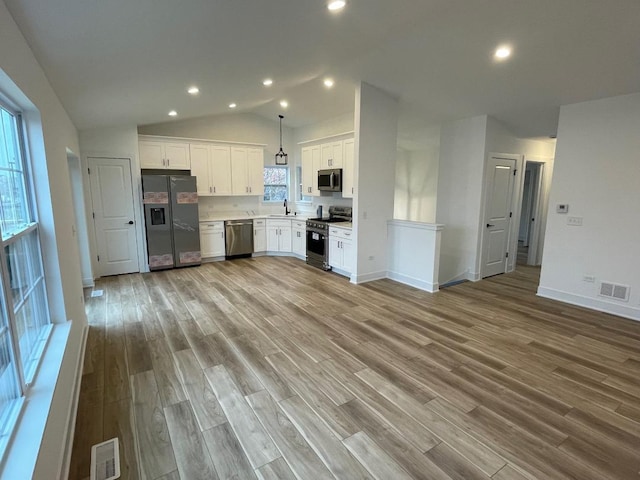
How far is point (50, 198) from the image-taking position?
7.57 ft

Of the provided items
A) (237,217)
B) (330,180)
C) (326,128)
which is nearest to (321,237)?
(330,180)

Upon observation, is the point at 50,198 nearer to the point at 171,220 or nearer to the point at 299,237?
the point at 171,220

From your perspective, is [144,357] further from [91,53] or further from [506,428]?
[506,428]

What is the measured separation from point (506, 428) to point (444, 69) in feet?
12.6

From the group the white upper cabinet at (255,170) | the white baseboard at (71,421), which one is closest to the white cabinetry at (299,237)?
the white upper cabinet at (255,170)

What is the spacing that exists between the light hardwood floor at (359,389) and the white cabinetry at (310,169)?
9.95 feet

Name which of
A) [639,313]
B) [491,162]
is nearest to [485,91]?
[491,162]

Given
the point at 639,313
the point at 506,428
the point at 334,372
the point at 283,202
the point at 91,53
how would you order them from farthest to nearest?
the point at 283,202
the point at 639,313
the point at 334,372
the point at 91,53
the point at 506,428

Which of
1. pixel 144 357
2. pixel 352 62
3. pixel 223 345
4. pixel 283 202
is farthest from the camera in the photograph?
pixel 283 202

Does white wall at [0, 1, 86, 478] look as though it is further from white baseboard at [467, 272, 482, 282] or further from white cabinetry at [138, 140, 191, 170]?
white baseboard at [467, 272, 482, 282]

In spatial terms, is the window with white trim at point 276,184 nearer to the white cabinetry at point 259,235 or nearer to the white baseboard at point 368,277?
the white cabinetry at point 259,235

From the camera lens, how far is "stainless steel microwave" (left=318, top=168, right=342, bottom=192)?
19.6 ft

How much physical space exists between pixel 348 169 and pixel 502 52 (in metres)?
2.84

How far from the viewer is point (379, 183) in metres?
5.19
